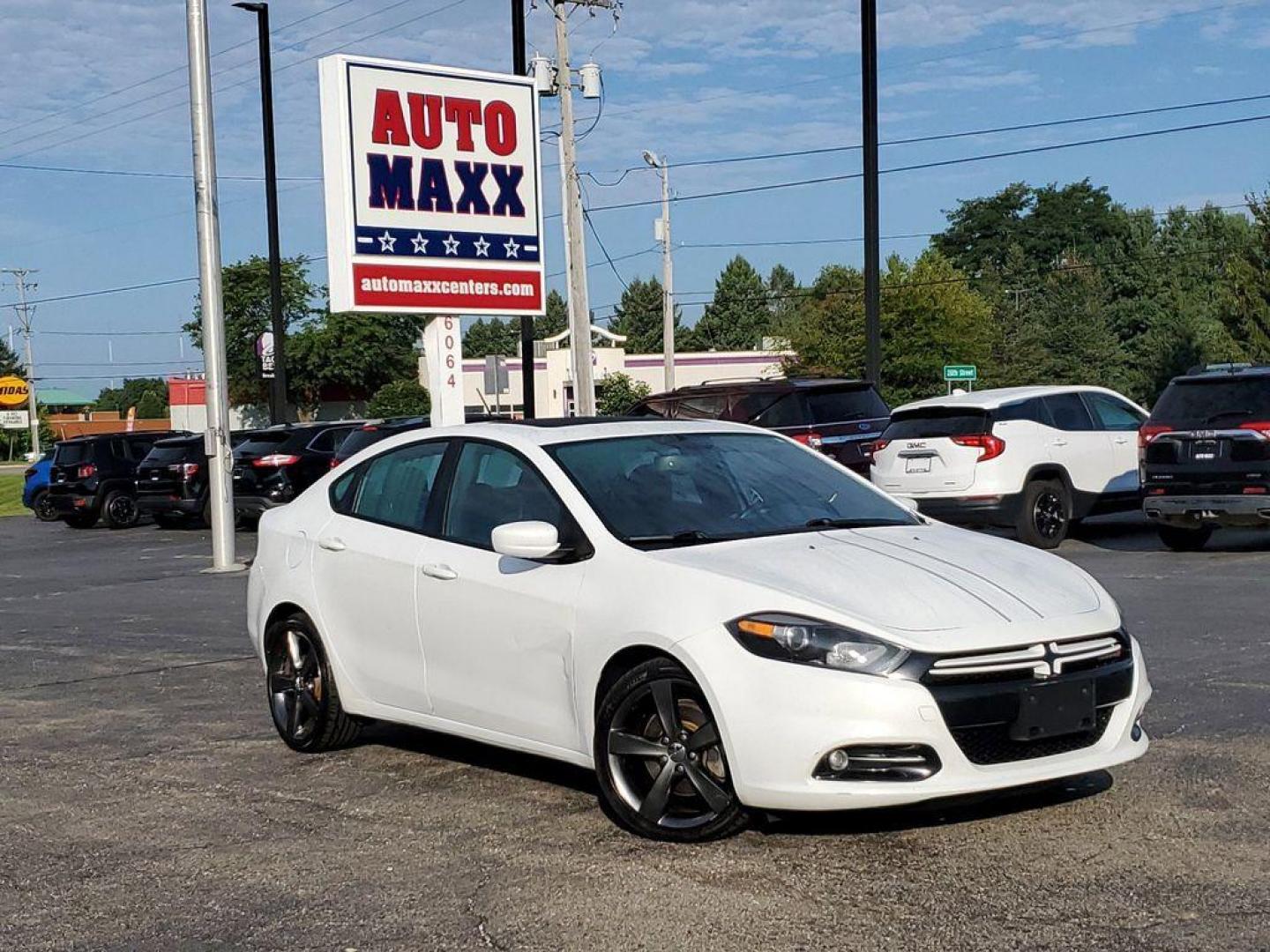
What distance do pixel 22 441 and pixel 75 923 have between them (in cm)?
11760

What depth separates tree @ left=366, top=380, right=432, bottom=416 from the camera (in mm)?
73375

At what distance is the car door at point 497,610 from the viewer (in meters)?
6.27

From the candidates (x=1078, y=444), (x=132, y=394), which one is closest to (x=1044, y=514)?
(x=1078, y=444)

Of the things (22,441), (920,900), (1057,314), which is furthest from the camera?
(22,441)

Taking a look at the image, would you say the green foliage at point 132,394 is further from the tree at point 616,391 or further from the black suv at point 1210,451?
the black suv at point 1210,451

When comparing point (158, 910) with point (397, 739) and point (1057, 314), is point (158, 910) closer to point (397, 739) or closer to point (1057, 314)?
point (397, 739)

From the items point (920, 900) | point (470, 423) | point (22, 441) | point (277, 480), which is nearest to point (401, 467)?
point (470, 423)

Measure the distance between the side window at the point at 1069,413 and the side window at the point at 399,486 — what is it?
11.2 m

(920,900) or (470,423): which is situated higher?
(470,423)

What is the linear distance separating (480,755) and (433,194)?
28.3 feet

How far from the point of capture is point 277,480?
24.9 m

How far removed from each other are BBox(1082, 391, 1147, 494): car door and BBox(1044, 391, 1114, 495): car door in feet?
0.27

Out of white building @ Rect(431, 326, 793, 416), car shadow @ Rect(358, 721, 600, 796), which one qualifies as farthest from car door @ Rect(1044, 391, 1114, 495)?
white building @ Rect(431, 326, 793, 416)

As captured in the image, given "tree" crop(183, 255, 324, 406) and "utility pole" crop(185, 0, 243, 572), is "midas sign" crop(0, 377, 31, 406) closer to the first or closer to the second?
"tree" crop(183, 255, 324, 406)
